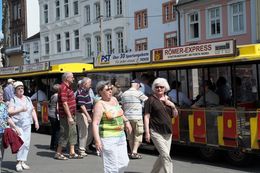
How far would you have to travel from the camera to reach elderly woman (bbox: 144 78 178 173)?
771 centimetres

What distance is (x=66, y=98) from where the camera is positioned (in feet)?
34.6

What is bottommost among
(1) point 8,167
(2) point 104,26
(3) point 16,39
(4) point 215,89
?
(1) point 8,167

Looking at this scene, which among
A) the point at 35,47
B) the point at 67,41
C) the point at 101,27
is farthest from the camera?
the point at 35,47

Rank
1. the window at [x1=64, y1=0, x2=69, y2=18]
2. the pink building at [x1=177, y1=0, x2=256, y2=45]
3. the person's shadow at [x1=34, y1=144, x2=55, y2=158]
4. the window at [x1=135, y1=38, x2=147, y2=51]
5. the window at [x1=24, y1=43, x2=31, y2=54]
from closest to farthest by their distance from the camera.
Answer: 1. the person's shadow at [x1=34, y1=144, x2=55, y2=158]
2. the pink building at [x1=177, y1=0, x2=256, y2=45]
3. the window at [x1=135, y1=38, x2=147, y2=51]
4. the window at [x1=64, y1=0, x2=69, y2=18]
5. the window at [x1=24, y1=43, x2=31, y2=54]

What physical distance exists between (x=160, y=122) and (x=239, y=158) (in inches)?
115

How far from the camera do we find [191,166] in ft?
32.9

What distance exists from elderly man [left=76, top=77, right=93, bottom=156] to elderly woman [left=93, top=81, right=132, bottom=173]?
14.4 ft

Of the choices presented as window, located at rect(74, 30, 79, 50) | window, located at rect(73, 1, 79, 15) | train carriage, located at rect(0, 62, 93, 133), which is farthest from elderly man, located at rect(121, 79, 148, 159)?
window, located at rect(73, 1, 79, 15)

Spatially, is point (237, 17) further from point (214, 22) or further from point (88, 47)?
point (88, 47)

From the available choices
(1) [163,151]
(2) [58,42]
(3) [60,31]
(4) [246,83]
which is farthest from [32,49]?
(1) [163,151]

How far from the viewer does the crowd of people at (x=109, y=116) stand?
675 cm

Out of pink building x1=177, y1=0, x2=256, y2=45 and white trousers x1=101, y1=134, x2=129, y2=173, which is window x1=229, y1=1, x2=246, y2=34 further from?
white trousers x1=101, y1=134, x2=129, y2=173

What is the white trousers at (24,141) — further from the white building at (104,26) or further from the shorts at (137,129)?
the white building at (104,26)

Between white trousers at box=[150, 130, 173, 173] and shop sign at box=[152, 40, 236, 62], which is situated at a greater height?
shop sign at box=[152, 40, 236, 62]
